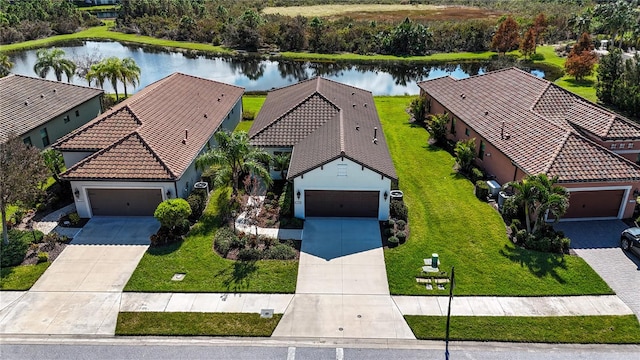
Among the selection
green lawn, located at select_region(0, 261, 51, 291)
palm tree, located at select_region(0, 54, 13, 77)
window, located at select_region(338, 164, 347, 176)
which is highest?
palm tree, located at select_region(0, 54, 13, 77)

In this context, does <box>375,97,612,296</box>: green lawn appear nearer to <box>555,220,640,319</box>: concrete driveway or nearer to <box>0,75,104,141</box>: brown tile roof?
<box>555,220,640,319</box>: concrete driveway

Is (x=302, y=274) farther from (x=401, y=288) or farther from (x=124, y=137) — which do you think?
(x=124, y=137)

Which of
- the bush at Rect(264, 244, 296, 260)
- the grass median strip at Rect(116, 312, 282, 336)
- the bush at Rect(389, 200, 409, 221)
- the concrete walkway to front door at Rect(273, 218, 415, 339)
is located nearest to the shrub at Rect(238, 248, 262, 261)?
the bush at Rect(264, 244, 296, 260)

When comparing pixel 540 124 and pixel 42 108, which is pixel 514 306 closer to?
pixel 540 124

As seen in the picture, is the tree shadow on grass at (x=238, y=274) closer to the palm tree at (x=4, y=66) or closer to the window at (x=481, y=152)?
the window at (x=481, y=152)

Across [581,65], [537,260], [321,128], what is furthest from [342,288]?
[581,65]

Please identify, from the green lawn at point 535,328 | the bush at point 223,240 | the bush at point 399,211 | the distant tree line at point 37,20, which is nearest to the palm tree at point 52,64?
the bush at point 223,240
